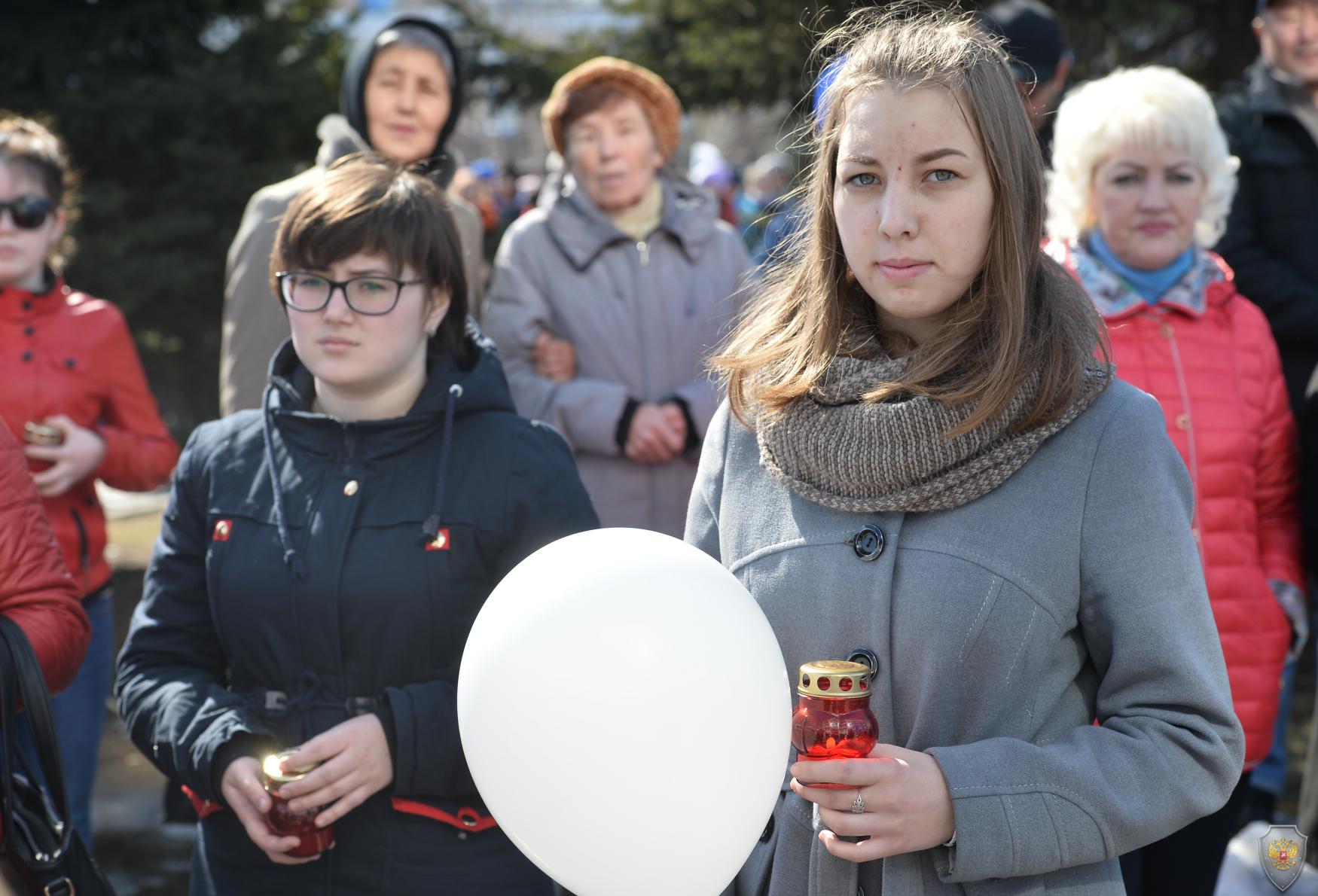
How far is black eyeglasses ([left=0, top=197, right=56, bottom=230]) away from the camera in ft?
12.3

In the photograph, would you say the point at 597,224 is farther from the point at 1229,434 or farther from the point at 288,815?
the point at 288,815

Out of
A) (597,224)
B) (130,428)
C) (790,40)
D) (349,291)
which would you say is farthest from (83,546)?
(790,40)

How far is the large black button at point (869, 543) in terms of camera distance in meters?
1.89

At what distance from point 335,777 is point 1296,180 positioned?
360 centimetres

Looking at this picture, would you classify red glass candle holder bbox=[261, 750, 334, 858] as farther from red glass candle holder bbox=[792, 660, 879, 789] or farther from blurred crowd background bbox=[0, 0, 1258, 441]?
blurred crowd background bbox=[0, 0, 1258, 441]

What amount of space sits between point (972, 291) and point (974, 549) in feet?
1.28

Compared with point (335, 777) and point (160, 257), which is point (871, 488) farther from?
point (160, 257)

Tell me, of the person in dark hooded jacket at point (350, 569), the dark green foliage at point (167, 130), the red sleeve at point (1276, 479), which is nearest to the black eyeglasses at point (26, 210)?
the person in dark hooded jacket at point (350, 569)

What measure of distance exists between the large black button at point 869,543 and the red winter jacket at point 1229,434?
139 centimetres

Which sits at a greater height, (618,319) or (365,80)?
(365,80)

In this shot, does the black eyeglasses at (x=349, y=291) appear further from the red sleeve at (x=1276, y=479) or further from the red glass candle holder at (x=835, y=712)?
the red sleeve at (x=1276, y=479)

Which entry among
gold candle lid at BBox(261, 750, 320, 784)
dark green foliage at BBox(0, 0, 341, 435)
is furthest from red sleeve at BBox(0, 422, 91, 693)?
dark green foliage at BBox(0, 0, 341, 435)

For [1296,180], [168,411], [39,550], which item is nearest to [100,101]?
[168,411]

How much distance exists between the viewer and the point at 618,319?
4.10 meters
